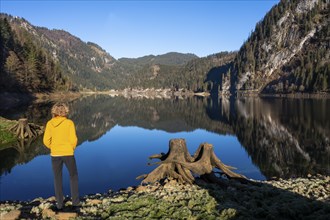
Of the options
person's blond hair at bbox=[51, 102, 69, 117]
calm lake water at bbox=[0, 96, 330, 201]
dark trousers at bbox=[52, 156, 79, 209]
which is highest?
person's blond hair at bbox=[51, 102, 69, 117]

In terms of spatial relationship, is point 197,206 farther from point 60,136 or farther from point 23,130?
point 23,130

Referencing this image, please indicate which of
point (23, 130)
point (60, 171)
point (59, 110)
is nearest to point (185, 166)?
point (60, 171)

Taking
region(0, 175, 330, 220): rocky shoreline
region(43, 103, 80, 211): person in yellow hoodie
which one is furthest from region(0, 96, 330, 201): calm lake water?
region(43, 103, 80, 211): person in yellow hoodie

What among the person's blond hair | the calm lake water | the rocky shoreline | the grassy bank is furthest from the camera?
the grassy bank

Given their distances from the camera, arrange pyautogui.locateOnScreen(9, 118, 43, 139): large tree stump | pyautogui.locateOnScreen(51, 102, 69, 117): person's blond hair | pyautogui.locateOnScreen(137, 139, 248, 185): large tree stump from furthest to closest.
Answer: pyautogui.locateOnScreen(9, 118, 43, 139): large tree stump < pyautogui.locateOnScreen(137, 139, 248, 185): large tree stump < pyautogui.locateOnScreen(51, 102, 69, 117): person's blond hair

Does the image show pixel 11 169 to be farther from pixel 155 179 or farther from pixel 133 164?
pixel 155 179

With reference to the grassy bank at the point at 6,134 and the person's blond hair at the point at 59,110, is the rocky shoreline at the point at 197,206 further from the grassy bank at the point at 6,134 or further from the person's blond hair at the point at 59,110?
the grassy bank at the point at 6,134

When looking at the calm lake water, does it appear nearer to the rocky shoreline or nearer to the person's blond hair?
the rocky shoreline

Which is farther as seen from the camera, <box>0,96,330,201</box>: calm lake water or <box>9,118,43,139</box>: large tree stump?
<box>9,118,43,139</box>: large tree stump

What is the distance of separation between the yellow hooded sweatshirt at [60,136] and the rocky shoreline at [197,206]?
8.42 ft

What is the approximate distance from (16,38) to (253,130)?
515ft

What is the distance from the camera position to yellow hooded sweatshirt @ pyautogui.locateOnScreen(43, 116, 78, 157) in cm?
1354

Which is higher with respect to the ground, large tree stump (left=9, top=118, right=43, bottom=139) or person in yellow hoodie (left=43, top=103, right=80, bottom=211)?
person in yellow hoodie (left=43, top=103, right=80, bottom=211)

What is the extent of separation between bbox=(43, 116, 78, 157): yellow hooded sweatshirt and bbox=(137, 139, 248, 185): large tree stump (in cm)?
922
